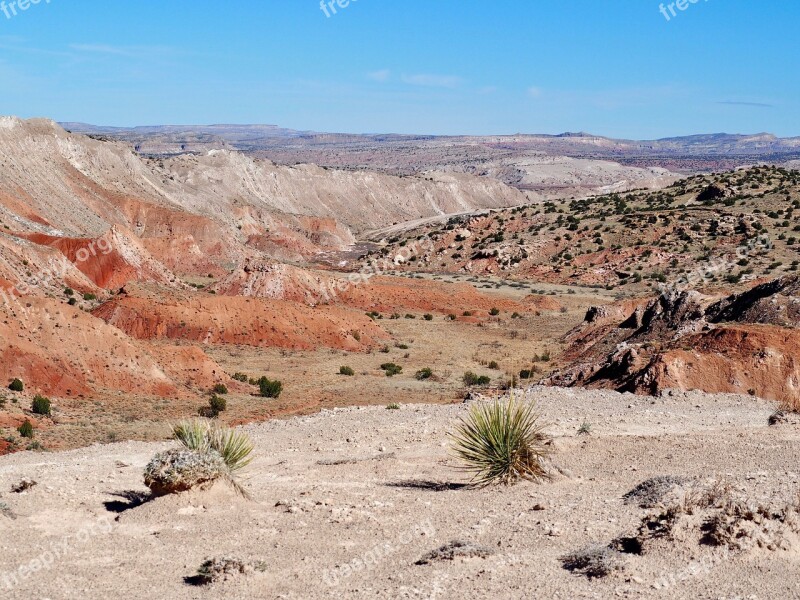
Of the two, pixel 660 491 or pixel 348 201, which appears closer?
pixel 660 491

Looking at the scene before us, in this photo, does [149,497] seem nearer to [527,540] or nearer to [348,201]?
[527,540]

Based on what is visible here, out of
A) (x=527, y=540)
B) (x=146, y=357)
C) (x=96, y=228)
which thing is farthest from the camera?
(x=96, y=228)

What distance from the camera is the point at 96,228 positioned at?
7544 cm

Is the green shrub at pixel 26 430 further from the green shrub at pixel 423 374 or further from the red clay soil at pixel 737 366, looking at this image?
the green shrub at pixel 423 374

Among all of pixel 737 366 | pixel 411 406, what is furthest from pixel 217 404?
pixel 737 366

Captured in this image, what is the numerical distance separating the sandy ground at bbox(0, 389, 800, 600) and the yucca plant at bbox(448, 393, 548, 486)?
0.90 ft

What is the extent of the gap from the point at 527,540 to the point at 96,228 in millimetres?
71244

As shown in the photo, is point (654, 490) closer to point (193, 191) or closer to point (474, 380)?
point (474, 380)

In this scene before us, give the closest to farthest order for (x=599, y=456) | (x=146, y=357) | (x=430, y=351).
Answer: (x=599, y=456) → (x=146, y=357) → (x=430, y=351)

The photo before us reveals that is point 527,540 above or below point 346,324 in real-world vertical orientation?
above

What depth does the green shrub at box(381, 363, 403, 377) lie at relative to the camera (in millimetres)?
35656

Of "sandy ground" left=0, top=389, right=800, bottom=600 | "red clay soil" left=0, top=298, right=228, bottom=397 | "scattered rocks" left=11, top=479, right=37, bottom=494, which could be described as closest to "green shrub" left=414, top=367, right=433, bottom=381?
"red clay soil" left=0, top=298, right=228, bottom=397

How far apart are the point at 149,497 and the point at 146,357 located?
1847 centimetres

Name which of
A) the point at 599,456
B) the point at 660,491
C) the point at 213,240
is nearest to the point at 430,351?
the point at 599,456
